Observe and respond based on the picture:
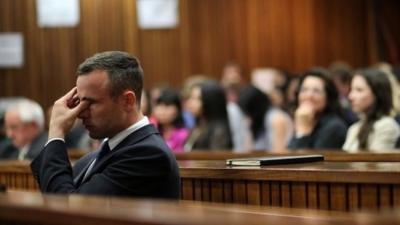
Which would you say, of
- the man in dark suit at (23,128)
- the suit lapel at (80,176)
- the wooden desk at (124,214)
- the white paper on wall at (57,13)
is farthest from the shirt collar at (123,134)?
the white paper on wall at (57,13)

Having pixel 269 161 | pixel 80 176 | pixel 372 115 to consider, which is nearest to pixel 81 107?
pixel 80 176

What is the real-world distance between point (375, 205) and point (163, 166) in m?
0.74

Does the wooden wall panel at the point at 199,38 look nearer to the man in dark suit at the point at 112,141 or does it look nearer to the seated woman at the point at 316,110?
the seated woman at the point at 316,110

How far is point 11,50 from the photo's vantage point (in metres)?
8.02

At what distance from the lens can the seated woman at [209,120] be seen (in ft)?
18.7

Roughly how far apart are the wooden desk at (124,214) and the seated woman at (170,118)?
411 cm

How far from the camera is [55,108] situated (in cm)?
308

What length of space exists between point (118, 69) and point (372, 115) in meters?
2.22

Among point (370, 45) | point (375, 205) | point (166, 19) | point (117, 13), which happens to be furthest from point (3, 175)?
point (370, 45)

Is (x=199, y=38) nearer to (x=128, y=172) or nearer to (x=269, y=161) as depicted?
(x=269, y=161)

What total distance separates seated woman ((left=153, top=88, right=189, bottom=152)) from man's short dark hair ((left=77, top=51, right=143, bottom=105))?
10.2ft

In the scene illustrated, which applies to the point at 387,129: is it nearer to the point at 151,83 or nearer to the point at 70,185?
the point at 70,185

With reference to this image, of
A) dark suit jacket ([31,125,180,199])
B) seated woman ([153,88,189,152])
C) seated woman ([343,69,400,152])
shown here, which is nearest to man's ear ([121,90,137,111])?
dark suit jacket ([31,125,180,199])

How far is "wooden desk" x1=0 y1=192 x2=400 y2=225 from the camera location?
4.97 ft
